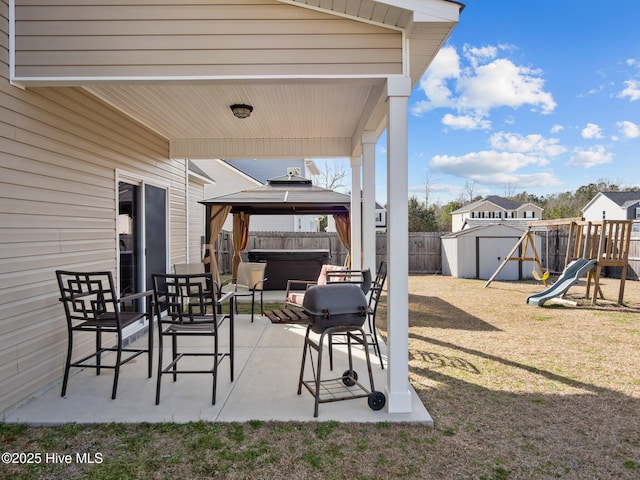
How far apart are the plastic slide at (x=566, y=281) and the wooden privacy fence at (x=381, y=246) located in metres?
4.53

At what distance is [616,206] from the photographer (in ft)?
68.9

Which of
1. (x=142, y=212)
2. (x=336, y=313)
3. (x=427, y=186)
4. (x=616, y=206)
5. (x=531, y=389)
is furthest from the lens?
(x=427, y=186)

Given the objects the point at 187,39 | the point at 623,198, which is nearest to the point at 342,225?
the point at 187,39

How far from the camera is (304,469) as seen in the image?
2217 mm

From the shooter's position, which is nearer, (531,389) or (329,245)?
(531,389)

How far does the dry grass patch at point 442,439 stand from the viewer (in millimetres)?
2217

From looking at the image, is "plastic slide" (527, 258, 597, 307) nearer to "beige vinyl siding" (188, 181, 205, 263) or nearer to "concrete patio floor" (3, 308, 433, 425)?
"concrete patio floor" (3, 308, 433, 425)

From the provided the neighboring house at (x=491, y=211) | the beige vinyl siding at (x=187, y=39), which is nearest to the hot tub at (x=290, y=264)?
the beige vinyl siding at (x=187, y=39)

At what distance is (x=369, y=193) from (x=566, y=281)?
5.18 metres

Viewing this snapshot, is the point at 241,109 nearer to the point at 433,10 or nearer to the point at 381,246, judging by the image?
the point at 433,10

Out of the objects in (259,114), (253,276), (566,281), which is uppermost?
(259,114)

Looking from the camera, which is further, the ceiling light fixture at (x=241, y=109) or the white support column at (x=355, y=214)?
the white support column at (x=355, y=214)

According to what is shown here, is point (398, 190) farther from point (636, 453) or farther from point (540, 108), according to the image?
point (540, 108)

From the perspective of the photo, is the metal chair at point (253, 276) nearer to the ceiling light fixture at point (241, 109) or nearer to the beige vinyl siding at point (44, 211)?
the beige vinyl siding at point (44, 211)
